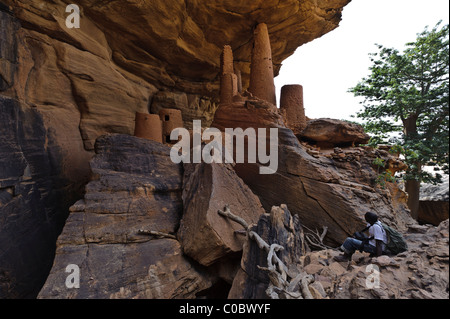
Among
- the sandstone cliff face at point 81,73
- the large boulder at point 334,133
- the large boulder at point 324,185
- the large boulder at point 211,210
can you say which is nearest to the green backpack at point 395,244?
the large boulder at point 324,185

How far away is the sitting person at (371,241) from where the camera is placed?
2.97 meters

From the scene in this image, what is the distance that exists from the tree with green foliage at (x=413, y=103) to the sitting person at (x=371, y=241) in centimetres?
417

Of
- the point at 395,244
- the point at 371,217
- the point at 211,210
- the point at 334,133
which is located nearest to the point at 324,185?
the point at 371,217

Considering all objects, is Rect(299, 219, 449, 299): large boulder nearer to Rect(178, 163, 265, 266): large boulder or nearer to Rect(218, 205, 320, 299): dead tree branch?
Rect(218, 205, 320, 299): dead tree branch

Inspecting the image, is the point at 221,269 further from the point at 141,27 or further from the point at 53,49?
the point at 141,27

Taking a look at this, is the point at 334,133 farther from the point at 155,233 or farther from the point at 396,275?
the point at 155,233

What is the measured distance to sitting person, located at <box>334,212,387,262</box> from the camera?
2.97 m

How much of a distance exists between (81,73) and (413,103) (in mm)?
11420

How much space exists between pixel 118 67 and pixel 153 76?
1.87 metres

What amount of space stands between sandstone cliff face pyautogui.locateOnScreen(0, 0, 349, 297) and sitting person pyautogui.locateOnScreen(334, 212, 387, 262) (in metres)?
6.47

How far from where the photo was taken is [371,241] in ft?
10.2

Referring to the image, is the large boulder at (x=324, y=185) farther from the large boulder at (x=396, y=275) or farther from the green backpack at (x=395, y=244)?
the large boulder at (x=396, y=275)

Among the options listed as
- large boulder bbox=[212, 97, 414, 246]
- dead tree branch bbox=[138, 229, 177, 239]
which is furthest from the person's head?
dead tree branch bbox=[138, 229, 177, 239]

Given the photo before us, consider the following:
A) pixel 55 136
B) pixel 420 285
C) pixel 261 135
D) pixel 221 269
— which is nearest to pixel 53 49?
pixel 55 136
